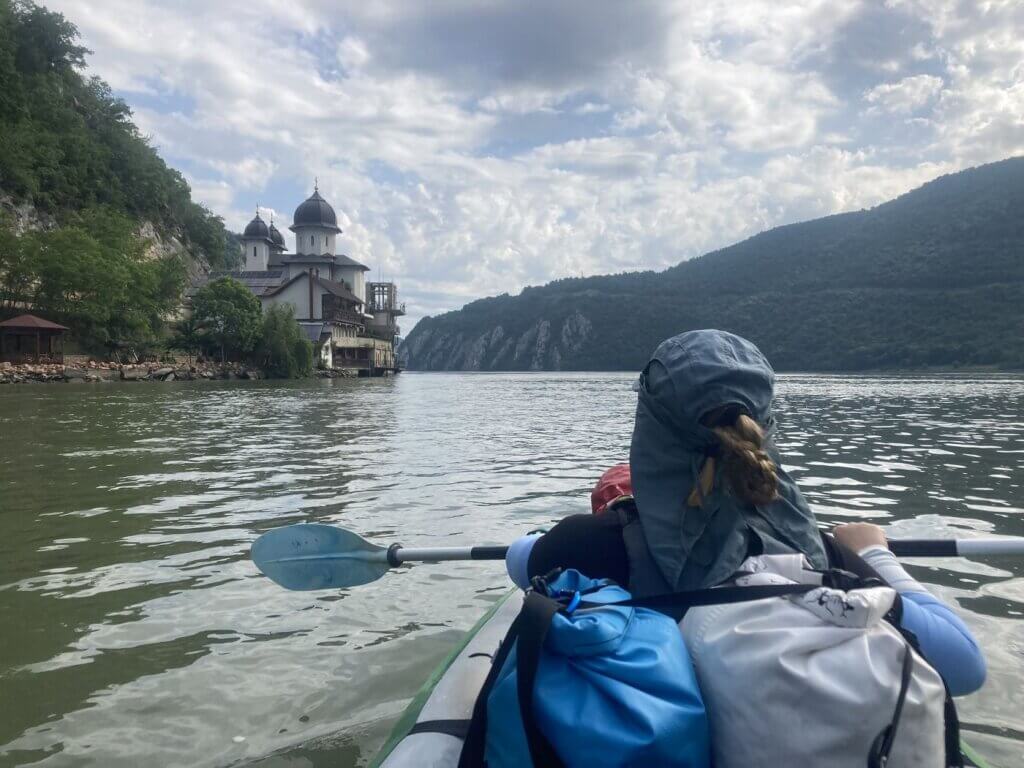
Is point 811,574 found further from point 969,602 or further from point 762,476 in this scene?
point 969,602

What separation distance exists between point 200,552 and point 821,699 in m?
5.58

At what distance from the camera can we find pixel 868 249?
102188 mm

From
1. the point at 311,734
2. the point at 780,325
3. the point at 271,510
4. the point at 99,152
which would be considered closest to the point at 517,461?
the point at 271,510

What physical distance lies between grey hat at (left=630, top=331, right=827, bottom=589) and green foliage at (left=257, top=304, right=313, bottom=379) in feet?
169

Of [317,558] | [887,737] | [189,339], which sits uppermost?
[189,339]

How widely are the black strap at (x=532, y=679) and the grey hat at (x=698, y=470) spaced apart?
450 millimetres

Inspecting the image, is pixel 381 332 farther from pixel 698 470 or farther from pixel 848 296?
pixel 698 470

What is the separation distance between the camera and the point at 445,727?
6.93 feet

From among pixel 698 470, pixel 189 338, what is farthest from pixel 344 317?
pixel 698 470

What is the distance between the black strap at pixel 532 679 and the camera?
148cm

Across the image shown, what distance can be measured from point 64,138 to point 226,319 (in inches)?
613

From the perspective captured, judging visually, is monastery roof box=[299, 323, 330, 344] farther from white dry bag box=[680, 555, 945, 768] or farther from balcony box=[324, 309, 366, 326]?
white dry bag box=[680, 555, 945, 768]

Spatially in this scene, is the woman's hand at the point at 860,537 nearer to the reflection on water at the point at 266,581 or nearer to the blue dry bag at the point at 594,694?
the blue dry bag at the point at 594,694

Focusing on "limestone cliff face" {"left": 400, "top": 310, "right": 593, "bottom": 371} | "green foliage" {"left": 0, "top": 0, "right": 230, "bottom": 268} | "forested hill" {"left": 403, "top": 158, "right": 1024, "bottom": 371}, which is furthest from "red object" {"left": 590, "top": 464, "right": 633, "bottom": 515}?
"limestone cliff face" {"left": 400, "top": 310, "right": 593, "bottom": 371}
